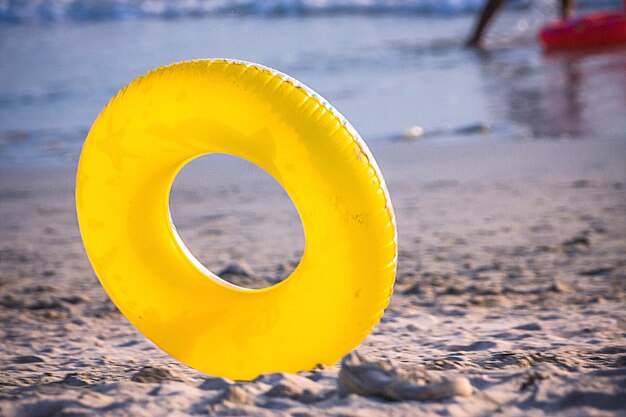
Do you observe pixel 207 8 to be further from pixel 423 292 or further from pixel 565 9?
pixel 423 292

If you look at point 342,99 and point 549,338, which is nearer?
point 549,338

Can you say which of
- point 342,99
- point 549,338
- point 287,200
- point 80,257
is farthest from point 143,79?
point 342,99

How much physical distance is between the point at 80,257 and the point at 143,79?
252 centimetres

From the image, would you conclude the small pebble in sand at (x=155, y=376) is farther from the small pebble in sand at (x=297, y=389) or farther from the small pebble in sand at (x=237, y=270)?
the small pebble in sand at (x=237, y=270)

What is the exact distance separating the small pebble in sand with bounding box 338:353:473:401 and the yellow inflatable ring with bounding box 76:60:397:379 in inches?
11.5

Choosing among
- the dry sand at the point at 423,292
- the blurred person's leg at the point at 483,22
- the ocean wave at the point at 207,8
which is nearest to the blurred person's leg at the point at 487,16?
the blurred person's leg at the point at 483,22

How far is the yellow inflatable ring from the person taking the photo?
2.84 m

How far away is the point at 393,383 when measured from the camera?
2.62 metres

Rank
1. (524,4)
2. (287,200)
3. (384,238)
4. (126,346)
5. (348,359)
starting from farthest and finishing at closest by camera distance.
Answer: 1. (524,4)
2. (287,200)
3. (126,346)
4. (384,238)
5. (348,359)

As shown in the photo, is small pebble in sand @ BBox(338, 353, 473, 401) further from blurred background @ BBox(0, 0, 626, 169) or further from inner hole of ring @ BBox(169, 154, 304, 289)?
blurred background @ BBox(0, 0, 626, 169)

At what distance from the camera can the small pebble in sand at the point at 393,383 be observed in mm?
2598

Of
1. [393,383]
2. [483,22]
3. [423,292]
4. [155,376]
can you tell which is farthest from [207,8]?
[393,383]

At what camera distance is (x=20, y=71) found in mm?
14047

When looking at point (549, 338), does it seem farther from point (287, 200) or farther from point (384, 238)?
point (287, 200)
